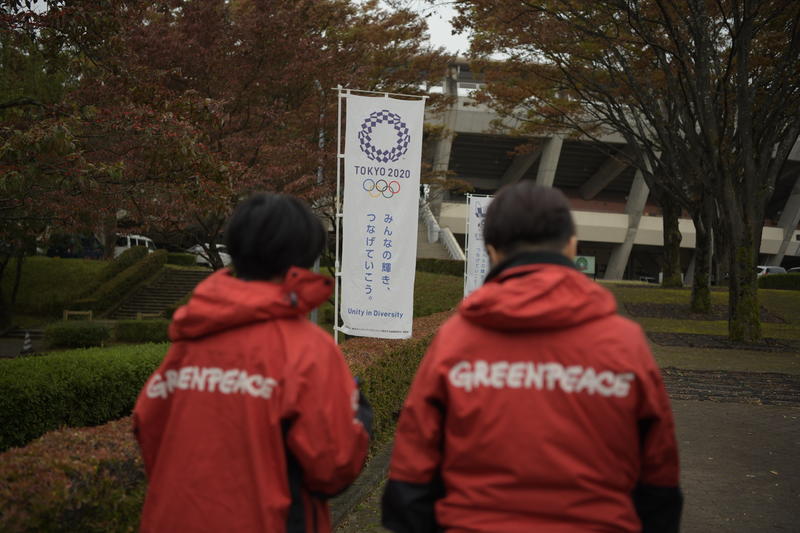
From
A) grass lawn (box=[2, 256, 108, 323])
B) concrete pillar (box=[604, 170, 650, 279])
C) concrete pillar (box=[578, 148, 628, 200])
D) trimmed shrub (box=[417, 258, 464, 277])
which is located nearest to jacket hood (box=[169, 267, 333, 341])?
trimmed shrub (box=[417, 258, 464, 277])

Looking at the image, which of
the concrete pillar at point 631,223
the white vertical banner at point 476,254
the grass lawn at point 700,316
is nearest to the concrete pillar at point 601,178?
the concrete pillar at point 631,223

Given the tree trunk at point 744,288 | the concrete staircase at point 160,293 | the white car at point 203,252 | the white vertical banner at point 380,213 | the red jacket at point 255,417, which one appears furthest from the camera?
the concrete staircase at point 160,293

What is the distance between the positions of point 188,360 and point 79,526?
1.36 m

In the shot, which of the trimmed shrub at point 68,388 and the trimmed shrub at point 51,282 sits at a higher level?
the trimmed shrub at point 68,388

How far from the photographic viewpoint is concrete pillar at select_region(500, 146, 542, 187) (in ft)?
153

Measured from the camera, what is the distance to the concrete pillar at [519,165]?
46719mm

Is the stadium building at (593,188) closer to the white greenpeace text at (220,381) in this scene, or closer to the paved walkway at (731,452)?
the paved walkway at (731,452)

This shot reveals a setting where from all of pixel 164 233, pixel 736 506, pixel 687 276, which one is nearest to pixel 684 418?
pixel 736 506

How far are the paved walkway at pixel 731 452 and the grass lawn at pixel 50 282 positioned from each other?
23.7m

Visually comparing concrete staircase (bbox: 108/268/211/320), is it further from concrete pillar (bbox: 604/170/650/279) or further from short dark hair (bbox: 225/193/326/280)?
short dark hair (bbox: 225/193/326/280)

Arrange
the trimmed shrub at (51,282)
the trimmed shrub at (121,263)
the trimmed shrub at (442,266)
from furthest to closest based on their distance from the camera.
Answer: the trimmed shrub at (121,263) < the trimmed shrub at (442,266) < the trimmed shrub at (51,282)

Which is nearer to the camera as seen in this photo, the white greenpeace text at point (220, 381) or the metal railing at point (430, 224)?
the white greenpeace text at point (220, 381)

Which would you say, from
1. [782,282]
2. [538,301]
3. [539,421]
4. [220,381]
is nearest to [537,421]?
[539,421]

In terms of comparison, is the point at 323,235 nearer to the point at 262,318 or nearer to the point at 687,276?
the point at 262,318
